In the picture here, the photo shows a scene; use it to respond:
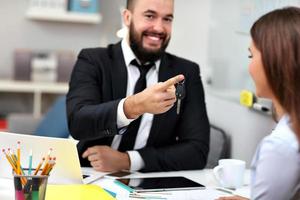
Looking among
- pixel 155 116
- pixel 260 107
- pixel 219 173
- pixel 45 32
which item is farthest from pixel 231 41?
pixel 45 32

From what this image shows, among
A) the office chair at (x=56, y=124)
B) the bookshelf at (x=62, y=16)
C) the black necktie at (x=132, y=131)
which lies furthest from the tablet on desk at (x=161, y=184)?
the bookshelf at (x=62, y=16)

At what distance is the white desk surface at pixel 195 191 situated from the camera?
1724mm

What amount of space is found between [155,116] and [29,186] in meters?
1.06

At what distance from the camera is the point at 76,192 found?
67.9 inches

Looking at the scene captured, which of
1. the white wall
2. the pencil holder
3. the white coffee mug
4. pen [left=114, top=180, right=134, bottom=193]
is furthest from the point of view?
the white wall

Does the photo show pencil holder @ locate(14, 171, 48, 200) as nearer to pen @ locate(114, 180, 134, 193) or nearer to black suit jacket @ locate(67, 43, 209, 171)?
pen @ locate(114, 180, 134, 193)

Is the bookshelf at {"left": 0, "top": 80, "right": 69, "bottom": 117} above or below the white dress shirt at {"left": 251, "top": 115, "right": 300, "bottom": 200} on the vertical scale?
below

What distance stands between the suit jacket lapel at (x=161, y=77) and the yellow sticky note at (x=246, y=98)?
429 mm

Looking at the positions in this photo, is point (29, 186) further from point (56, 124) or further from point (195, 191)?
point (56, 124)

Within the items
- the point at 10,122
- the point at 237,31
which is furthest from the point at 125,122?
the point at 10,122

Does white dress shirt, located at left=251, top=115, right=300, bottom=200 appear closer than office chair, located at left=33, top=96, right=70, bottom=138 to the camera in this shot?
Yes

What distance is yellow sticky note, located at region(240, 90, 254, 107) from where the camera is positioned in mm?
2676

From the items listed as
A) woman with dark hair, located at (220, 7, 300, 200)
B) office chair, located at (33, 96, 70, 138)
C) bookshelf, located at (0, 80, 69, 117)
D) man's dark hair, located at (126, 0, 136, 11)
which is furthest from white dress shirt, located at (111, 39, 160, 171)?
bookshelf, located at (0, 80, 69, 117)

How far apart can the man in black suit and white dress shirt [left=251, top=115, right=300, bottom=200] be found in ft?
3.04
